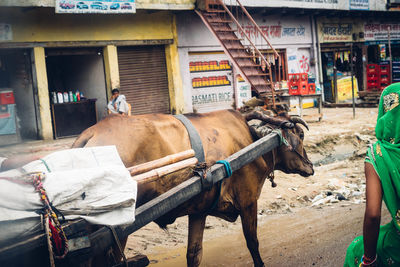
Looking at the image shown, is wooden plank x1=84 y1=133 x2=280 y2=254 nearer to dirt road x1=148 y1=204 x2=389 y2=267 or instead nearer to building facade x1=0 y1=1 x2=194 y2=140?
dirt road x1=148 y1=204 x2=389 y2=267

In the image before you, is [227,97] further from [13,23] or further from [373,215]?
[373,215]

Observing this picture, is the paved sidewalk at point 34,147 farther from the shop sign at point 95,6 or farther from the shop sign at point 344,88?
the shop sign at point 344,88

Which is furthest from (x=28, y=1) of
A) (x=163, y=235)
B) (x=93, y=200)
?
(x=93, y=200)

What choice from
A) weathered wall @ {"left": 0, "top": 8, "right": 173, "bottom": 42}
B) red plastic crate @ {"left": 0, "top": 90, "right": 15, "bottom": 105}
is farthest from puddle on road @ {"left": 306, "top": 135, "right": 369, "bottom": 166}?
red plastic crate @ {"left": 0, "top": 90, "right": 15, "bottom": 105}

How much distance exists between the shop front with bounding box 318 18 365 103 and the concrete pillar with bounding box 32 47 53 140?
43.1 ft

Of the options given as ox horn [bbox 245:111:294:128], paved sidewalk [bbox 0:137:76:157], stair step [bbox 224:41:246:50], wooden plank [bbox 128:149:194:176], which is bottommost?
paved sidewalk [bbox 0:137:76:157]

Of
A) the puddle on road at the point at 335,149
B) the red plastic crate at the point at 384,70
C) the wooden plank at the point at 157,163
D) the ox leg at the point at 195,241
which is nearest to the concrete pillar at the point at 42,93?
the puddle on road at the point at 335,149

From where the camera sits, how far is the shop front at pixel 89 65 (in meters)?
12.2

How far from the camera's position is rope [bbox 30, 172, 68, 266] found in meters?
2.20

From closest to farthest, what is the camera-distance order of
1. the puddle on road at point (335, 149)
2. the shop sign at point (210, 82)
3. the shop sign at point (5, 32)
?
the puddle on road at point (335, 149) → the shop sign at point (5, 32) → the shop sign at point (210, 82)

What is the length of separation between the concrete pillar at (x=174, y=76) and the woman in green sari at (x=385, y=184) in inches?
500

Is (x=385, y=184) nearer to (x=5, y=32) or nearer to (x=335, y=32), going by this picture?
(x=5, y=32)

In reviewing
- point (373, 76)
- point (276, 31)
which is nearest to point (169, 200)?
point (276, 31)

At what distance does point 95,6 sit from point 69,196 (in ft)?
35.8
